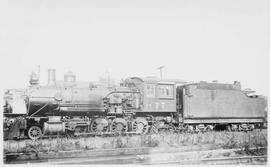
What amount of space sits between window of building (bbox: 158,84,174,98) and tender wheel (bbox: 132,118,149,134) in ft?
3.81

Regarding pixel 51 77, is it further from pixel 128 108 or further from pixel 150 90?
pixel 150 90

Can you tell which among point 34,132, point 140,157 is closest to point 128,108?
point 140,157

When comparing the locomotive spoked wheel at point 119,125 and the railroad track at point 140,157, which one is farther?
the locomotive spoked wheel at point 119,125

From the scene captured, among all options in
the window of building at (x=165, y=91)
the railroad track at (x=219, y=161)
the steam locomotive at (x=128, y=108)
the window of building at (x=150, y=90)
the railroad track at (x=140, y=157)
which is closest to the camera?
the railroad track at (x=140, y=157)

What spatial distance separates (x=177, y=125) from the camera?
39.0 ft

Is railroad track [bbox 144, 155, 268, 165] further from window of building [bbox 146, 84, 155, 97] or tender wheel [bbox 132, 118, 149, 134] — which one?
window of building [bbox 146, 84, 155, 97]

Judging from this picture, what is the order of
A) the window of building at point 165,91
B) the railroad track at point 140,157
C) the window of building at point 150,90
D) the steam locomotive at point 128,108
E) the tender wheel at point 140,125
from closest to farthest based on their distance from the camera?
the railroad track at point 140,157 → the steam locomotive at point 128,108 → the tender wheel at point 140,125 → the window of building at point 150,90 → the window of building at point 165,91

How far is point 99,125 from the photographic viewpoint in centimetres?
1048

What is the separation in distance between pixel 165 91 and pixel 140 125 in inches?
63.0

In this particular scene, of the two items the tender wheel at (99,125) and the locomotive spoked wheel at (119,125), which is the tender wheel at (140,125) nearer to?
the locomotive spoked wheel at (119,125)

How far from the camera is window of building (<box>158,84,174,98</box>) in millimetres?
11525

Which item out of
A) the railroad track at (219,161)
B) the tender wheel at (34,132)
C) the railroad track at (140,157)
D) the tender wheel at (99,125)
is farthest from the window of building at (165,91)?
the tender wheel at (34,132)

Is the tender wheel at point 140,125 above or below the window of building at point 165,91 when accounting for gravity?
below

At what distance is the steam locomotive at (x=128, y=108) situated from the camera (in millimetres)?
9922
